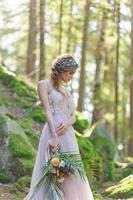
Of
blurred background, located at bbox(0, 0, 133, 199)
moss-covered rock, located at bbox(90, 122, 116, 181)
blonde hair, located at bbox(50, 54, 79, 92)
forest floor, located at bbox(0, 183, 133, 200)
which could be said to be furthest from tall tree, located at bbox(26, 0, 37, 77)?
blonde hair, located at bbox(50, 54, 79, 92)

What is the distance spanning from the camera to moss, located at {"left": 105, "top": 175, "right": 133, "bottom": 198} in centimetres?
912

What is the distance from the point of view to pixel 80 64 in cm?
A: 2117

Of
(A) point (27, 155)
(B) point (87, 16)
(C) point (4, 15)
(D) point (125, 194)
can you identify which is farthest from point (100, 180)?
(C) point (4, 15)

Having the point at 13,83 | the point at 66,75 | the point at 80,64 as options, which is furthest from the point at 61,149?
the point at 80,64

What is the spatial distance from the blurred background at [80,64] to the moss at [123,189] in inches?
1.6

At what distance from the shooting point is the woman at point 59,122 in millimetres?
6312

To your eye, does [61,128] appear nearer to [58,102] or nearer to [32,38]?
[58,102]

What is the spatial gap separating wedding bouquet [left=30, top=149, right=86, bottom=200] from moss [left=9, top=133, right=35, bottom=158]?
2.87 metres

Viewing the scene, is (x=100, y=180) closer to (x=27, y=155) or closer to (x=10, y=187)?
(x=27, y=155)

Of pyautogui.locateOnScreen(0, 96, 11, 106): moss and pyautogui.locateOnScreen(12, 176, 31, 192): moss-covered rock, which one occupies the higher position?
pyautogui.locateOnScreen(0, 96, 11, 106): moss

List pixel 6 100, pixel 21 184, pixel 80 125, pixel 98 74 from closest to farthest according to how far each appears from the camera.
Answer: pixel 21 184
pixel 6 100
pixel 80 125
pixel 98 74

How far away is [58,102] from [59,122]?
0.80 feet

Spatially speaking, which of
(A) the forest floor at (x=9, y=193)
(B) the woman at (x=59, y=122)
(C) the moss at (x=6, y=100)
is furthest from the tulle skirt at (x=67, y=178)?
(C) the moss at (x=6, y=100)

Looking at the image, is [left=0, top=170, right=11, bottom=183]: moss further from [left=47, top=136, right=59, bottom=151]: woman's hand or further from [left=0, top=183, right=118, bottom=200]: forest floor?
[left=47, top=136, right=59, bottom=151]: woman's hand
